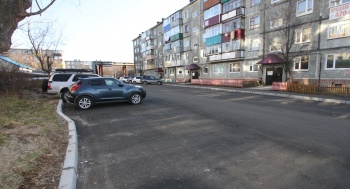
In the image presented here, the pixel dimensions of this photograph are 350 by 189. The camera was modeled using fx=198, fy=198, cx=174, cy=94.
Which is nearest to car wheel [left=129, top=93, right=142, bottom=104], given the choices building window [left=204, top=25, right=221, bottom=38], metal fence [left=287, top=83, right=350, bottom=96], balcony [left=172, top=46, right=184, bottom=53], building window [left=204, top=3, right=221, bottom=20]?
metal fence [left=287, top=83, right=350, bottom=96]

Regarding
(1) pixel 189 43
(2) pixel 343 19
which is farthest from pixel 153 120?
(1) pixel 189 43

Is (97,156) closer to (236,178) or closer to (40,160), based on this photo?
(40,160)

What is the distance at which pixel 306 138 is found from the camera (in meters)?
5.20

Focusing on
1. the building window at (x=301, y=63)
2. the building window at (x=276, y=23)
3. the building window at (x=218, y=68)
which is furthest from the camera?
the building window at (x=218, y=68)

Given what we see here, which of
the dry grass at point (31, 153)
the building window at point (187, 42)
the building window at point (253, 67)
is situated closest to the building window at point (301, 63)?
the building window at point (253, 67)

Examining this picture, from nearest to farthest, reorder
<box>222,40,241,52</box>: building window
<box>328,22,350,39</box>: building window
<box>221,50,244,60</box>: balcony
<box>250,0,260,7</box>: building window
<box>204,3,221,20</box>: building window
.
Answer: <box>328,22,350,39</box>: building window
<box>250,0,260,7</box>: building window
<box>221,50,244,60</box>: balcony
<box>222,40,241,52</box>: building window
<box>204,3,221,20</box>: building window

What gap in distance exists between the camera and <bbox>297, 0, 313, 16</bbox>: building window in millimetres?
20163

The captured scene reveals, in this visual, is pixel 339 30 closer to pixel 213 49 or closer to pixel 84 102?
pixel 213 49

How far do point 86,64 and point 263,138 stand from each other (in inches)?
4104

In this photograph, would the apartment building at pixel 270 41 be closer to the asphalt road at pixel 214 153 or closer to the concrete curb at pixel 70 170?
the asphalt road at pixel 214 153

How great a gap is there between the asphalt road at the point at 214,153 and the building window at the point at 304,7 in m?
17.8

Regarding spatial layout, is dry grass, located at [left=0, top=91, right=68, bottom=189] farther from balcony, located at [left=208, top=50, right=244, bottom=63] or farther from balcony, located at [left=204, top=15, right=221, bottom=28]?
balcony, located at [left=204, top=15, right=221, bottom=28]

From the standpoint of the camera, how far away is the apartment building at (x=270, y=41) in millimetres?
18312

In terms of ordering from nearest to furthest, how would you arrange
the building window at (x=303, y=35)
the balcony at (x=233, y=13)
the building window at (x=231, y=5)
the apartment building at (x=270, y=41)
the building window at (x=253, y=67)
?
the apartment building at (x=270, y=41) < the building window at (x=303, y=35) < the building window at (x=253, y=67) < the balcony at (x=233, y=13) < the building window at (x=231, y=5)
